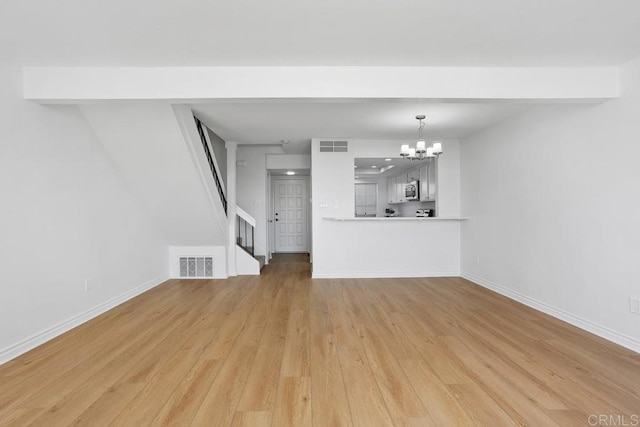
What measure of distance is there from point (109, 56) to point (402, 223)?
15.7ft

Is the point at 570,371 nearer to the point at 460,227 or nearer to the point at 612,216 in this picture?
the point at 612,216

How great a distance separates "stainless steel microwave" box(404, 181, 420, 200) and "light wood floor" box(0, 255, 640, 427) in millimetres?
3269

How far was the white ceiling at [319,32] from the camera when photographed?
5.96 feet

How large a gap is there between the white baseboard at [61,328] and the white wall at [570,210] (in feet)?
17.9

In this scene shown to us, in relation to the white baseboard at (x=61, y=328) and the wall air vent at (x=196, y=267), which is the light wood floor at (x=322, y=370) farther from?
the wall air vent at (x=196, y=267)

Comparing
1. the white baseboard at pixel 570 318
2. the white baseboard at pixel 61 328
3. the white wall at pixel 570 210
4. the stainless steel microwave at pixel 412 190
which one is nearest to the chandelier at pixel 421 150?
the white wall at pixel 570 210

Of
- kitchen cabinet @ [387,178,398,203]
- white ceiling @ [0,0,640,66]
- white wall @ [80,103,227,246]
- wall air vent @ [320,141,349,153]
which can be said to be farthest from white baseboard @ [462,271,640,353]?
white wall @ [80,103,227,246]

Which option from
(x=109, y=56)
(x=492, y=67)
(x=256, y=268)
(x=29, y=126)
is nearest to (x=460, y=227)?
(x=492, y=67)

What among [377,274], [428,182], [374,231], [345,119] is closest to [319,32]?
[345,119]

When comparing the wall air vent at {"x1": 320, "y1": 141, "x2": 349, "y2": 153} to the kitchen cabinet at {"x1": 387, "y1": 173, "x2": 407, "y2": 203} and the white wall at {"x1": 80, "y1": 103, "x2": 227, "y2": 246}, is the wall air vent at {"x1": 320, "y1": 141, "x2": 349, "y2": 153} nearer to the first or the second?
the white wall at {"x1": 80, "y1": 103, "x2": 227, "y2": 246}

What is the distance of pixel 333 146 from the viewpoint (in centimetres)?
539

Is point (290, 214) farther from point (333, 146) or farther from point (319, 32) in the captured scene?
point (319, 32)

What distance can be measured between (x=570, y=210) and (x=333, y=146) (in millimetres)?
3578

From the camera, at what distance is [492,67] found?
2.63 metres
